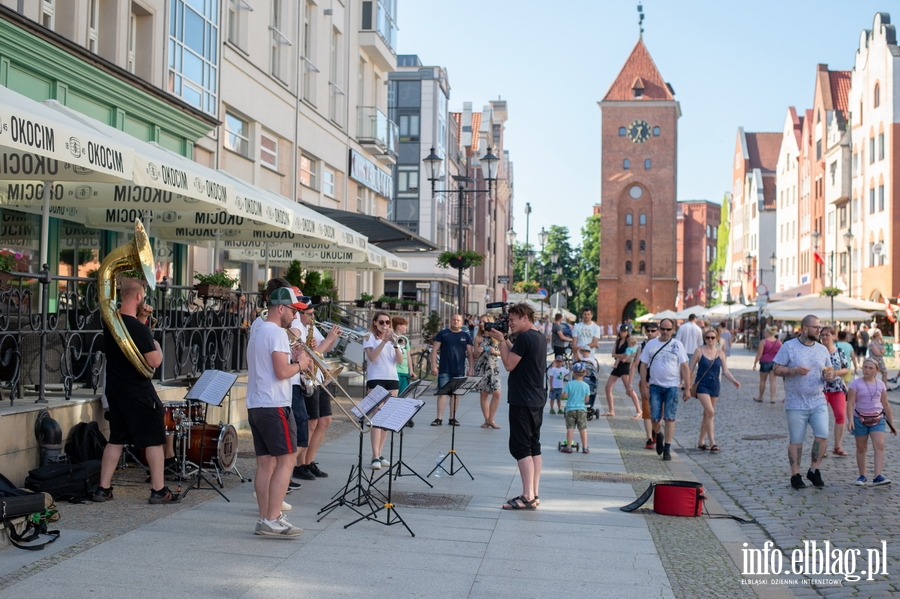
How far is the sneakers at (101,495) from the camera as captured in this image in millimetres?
8000

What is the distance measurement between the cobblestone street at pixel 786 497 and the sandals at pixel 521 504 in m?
1.06

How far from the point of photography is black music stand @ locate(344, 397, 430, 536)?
24.6 feet

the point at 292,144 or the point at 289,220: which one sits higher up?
the point at 292,144

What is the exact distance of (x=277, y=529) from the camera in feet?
23.1

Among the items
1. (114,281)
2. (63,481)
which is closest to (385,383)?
(114,281)

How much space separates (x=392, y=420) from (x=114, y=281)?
116 inches

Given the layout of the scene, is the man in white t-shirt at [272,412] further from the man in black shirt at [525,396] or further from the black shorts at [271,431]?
the man in black shirt at [525,396]

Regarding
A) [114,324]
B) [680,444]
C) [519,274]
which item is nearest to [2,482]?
[114,324]

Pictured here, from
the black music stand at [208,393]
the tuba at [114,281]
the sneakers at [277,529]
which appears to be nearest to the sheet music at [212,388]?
the black music stand at [208,393]

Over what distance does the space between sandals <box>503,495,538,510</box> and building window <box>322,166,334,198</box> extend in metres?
20.3

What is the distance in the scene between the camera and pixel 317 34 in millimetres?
26562

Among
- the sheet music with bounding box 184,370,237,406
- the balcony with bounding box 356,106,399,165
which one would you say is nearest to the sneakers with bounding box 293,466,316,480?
the sheet music with bounding box 184,370,237,406

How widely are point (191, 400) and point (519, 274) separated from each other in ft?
358

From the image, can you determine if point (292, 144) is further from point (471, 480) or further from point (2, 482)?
point (2, 482)
